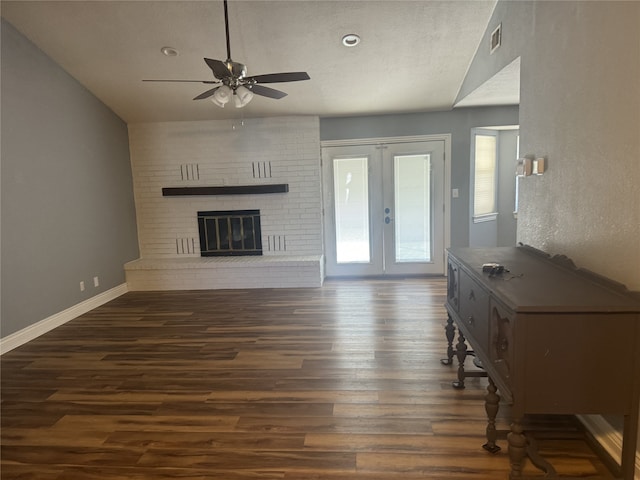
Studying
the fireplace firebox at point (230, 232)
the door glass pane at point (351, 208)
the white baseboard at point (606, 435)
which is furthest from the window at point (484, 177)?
the white baseboard at point (606, 435)

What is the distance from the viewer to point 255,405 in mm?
2492

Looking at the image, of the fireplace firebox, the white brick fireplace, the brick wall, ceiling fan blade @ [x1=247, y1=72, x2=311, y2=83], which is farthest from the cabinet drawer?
the fireplace firebox

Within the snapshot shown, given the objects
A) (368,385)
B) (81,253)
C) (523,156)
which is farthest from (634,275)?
(81,253)

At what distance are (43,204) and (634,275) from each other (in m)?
5.04

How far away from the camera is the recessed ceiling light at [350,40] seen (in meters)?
3.76

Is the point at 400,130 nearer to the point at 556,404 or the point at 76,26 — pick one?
the point at 76,26

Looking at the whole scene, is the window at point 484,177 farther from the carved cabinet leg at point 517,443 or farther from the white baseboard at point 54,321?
the white baseboard at point 54,321

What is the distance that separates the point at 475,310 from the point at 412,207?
380 cm

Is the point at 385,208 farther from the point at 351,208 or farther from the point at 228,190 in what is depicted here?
the point at 228,190

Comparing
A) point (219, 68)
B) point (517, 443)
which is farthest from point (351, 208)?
point (517, 443)

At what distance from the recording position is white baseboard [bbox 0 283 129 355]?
3593 mm

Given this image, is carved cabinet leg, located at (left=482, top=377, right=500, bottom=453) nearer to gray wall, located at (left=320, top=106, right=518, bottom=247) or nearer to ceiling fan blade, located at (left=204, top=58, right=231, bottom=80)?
ceiling fan blade, located at (left=204, top=58, right=231, bottom=80)

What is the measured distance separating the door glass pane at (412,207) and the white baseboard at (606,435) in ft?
12.5

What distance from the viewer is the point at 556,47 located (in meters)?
2.32
